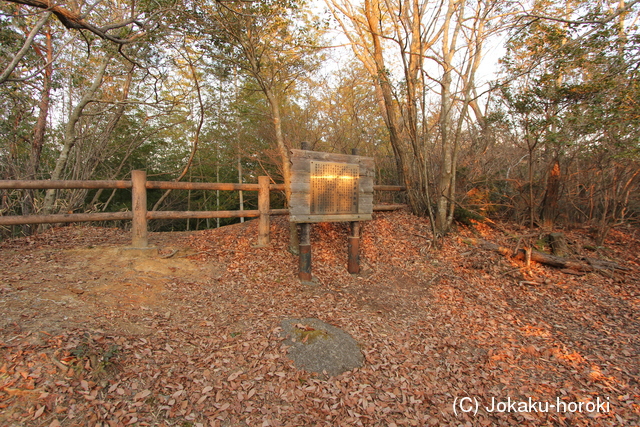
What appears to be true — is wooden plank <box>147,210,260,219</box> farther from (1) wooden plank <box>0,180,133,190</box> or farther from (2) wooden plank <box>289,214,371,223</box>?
(2) wooden plank <box>289,214,371,223</box>

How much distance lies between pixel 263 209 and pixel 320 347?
3243 mm

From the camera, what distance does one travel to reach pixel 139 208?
5.09 meters

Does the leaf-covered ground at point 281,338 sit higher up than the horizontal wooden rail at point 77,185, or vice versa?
the horizontal wooden rail at point 77,185

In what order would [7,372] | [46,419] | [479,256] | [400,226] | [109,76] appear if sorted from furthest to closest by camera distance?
[109,76], [400,226], [479,256], [7,372], [46,419]

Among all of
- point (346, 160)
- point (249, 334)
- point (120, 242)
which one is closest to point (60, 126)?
point (120, 242)

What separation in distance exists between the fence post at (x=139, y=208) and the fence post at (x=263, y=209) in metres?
2.01

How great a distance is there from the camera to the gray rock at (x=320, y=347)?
11.2 ft

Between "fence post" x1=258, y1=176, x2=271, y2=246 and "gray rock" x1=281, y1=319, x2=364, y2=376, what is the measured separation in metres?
2.46

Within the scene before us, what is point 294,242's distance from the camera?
6.36 metres

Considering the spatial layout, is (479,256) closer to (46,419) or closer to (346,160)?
(346,160)

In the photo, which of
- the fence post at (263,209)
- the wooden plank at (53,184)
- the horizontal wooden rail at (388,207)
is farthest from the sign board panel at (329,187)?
the wooden plank at (53,184)

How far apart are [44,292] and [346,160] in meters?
4.71

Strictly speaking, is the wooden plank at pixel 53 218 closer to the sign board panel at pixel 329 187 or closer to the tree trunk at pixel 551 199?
the sign board panel at pixel 329 187

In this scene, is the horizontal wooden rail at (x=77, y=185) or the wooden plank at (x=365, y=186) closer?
the horizontal wooden rail at (x=77, y=185)
